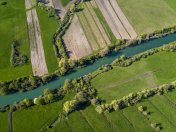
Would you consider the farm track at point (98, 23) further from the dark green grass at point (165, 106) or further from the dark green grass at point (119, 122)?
the dark green grass at point (119, 122)

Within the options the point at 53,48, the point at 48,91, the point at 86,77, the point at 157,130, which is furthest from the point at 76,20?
the point at 157,130

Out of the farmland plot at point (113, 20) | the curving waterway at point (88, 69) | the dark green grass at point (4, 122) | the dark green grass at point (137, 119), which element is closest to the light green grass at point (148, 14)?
the farmland plot at point (113, 20)

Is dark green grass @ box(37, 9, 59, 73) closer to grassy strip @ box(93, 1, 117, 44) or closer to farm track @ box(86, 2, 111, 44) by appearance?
farm track @ box(86, 2, 111, 44)

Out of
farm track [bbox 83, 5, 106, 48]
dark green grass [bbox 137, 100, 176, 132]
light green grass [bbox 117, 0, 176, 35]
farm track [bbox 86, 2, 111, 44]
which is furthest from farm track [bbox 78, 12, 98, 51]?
dark green grass [bbox 137, 100, 176, 132]

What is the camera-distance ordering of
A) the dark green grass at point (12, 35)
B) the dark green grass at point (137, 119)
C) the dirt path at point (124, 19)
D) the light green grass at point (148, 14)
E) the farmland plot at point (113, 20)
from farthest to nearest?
the light green grass at point (148, 14) < the dirt path at point (124, 19) < the farmland plot at point (113, 20) < the dark green grass at point (12, 35) < the dark green grass at point (137, 119)

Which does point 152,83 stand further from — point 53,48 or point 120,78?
point 53,48
